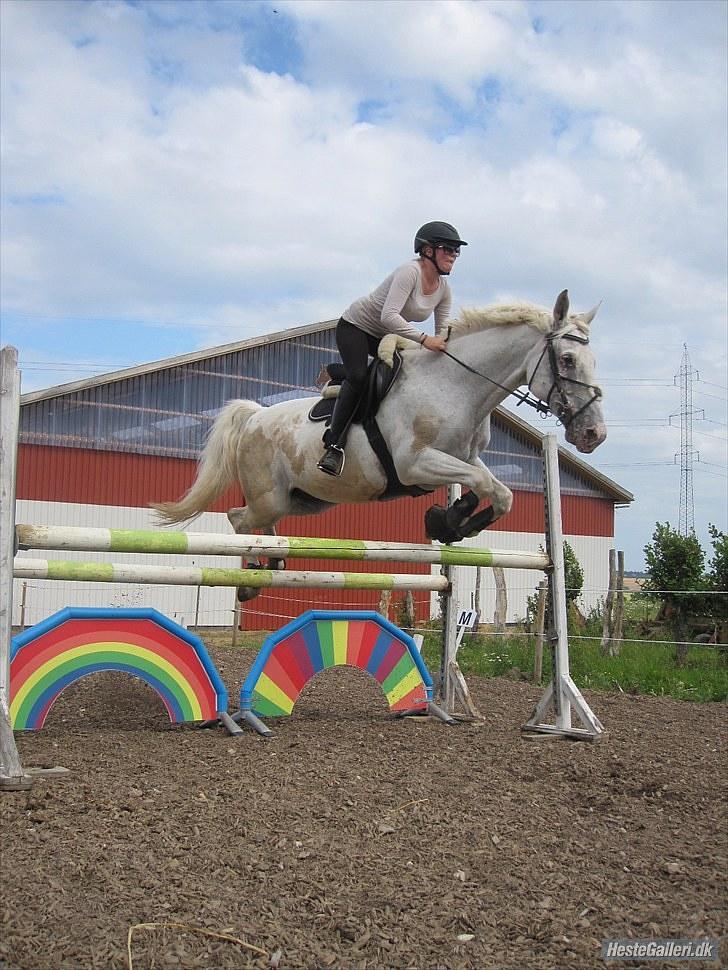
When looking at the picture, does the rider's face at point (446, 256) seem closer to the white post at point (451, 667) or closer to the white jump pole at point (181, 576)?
the white post at point (451, 667)

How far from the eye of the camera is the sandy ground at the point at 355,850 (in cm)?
228

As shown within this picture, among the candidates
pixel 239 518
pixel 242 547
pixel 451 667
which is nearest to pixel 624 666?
pixel 451 667

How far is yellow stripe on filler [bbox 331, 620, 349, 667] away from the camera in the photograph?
4891 mm

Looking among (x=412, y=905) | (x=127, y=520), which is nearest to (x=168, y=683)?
(x=412, y=905)

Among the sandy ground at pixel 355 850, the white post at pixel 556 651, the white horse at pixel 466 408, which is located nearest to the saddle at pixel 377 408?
the white horse at pixel 466 408

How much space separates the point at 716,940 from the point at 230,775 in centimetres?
198

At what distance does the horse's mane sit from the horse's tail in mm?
1485

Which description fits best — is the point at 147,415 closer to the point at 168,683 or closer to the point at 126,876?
the point at 168,683

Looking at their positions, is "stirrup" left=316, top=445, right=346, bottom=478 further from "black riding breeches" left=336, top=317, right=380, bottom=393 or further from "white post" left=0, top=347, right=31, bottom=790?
"white post" left=0, top=347, right=31, bottom=790

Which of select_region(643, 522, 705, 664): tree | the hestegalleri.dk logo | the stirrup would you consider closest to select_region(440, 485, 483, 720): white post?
the stirrup

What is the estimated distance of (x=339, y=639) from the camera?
16.1 feet

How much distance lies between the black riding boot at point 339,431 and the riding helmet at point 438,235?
2.62 ft

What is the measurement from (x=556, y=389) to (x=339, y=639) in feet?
5.76

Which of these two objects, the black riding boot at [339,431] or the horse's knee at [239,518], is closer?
the black riding boot at [339,431]
